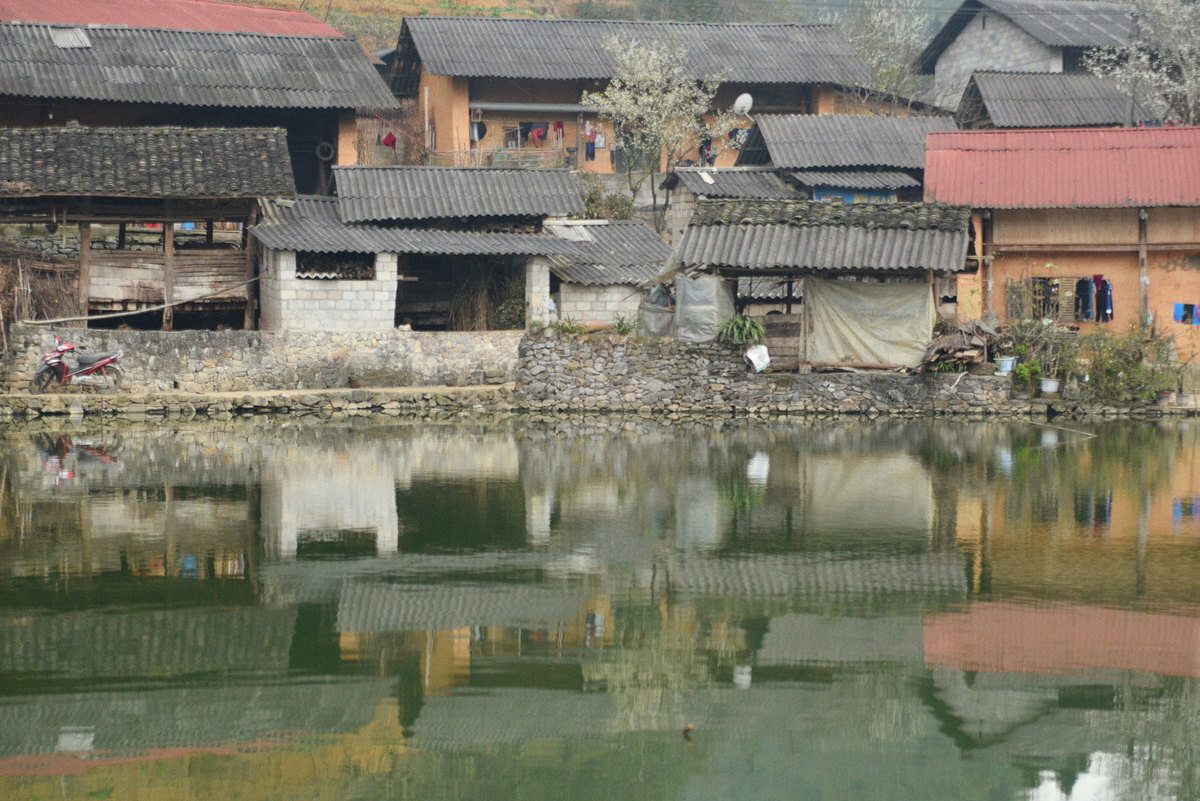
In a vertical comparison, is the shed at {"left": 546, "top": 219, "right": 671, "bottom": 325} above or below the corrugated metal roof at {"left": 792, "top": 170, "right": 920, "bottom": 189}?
below

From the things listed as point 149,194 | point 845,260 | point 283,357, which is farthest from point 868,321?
point 149,194

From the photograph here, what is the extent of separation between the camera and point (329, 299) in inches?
1008

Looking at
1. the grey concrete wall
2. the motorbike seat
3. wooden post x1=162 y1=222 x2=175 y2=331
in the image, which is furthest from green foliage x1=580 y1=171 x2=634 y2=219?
the motorbike seat

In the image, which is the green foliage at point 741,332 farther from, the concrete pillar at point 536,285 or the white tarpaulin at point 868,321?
the concrete pillar at point 536,285

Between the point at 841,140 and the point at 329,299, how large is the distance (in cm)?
1394

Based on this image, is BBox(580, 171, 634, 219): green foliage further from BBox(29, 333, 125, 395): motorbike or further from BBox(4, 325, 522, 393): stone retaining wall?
BBox(29, 333, 125, 395): motorbike

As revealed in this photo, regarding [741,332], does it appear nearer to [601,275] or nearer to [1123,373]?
[601,275]

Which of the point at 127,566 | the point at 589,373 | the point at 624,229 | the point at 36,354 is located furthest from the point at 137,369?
the point at 127,566

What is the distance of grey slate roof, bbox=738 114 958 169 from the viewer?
Answer: 3238 centimetres

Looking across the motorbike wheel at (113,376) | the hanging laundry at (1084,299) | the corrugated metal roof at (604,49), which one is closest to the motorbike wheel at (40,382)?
the motorbike wheel at (113,376)

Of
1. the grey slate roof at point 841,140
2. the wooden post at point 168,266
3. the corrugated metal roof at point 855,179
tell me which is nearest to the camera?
the wooden post at point 168,266

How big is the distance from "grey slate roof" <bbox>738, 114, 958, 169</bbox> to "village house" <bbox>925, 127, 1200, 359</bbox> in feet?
16.2

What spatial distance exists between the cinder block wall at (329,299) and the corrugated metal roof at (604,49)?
34.5ft

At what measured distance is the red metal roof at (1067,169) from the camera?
2647cm
